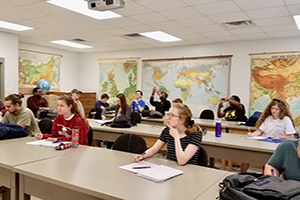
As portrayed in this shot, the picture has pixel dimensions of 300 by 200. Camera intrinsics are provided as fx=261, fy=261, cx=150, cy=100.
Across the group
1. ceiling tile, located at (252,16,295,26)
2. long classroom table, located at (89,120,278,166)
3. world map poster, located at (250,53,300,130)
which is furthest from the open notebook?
world map poster, located at (250,53,300,130)

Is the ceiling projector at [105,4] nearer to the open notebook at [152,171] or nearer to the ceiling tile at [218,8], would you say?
the ceiling tile at [218,8]

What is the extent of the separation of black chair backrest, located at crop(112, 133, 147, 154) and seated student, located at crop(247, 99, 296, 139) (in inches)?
72.2

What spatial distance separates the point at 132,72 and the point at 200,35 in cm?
333

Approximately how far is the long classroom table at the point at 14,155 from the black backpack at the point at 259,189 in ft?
5.37

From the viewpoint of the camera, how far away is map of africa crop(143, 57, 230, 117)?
25.2 feet

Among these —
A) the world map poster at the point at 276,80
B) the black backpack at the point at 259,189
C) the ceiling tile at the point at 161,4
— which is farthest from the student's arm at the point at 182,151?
the world map poster at the point at 276,80

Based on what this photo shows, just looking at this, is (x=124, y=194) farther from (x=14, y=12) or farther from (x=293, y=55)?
(x=293, y=55)

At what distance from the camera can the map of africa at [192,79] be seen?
769cm

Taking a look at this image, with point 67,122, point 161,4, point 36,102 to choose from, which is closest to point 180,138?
point 67,122

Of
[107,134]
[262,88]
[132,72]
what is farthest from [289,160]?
[132,72]

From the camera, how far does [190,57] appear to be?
8.14 meters

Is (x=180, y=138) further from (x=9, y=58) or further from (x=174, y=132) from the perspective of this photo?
(x=9, y=58)

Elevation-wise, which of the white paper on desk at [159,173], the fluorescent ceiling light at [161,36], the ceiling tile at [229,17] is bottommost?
the white paper on desk at [159,173]

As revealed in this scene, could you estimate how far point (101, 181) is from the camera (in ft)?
5.79
